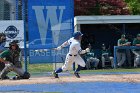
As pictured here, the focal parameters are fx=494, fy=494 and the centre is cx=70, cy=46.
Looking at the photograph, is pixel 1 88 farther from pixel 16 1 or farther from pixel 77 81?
pixel 16 1

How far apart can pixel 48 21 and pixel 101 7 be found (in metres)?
23.5

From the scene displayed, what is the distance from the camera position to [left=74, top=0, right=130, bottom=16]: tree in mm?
42781

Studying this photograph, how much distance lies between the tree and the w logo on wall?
20.9 metres

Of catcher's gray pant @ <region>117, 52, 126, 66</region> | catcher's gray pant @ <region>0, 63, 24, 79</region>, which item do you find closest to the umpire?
catcher's gray pant @ <region>0, 63, 24, 79</region>

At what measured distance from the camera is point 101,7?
4434cm

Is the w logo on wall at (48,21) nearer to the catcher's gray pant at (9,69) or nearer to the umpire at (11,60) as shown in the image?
the umpire at (11,60)

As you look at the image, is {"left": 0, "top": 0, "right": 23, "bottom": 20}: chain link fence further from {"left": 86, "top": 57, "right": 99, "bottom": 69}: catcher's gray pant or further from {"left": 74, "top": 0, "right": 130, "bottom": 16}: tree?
{"left": 74, "top": 0, "right": 130, "bottom": 16}: tree

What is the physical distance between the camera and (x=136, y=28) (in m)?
28.9

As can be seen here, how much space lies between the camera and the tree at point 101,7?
1684 inches

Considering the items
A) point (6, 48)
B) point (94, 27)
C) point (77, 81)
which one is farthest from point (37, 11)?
point (94, 27)

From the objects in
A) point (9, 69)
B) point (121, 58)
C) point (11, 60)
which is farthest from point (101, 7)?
point (9, 69)

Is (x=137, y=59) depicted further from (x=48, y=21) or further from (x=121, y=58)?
(x=48, y=21)

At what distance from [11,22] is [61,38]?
235 centimetres

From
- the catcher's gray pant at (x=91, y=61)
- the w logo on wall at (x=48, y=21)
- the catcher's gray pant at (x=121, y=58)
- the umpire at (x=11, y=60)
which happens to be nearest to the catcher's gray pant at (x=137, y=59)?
the catcher's gray pant at (x=121, y=58)
